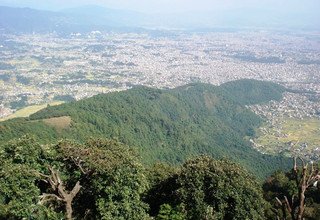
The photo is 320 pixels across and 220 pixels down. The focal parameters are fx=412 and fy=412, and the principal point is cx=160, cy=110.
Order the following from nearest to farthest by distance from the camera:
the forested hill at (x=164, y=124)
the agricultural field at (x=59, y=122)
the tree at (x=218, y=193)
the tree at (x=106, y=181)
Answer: the tree at (x=106, y=181) → the tree at (x=218, y=193) → the agricultural field at (x=59, y=122) → the forested hill at (x=164, y=124)

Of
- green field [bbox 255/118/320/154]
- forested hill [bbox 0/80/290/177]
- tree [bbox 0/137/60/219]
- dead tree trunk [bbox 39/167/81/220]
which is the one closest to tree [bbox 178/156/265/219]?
dead tree trunk [bbox 39/167/81/220]

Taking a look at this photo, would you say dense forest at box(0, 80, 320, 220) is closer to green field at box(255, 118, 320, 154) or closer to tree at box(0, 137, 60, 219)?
tree at box(0, 137, 60, 219)

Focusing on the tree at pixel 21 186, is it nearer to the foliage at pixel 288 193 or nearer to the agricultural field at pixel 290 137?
the foliage at pixel 288 193

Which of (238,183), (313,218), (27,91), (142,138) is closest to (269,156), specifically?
(142,138)

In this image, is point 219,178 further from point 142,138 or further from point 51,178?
point 142,138

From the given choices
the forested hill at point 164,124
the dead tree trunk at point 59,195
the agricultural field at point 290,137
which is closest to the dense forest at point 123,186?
the dead tree trunk at point 59,195

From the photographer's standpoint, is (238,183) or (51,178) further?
(238,183)
